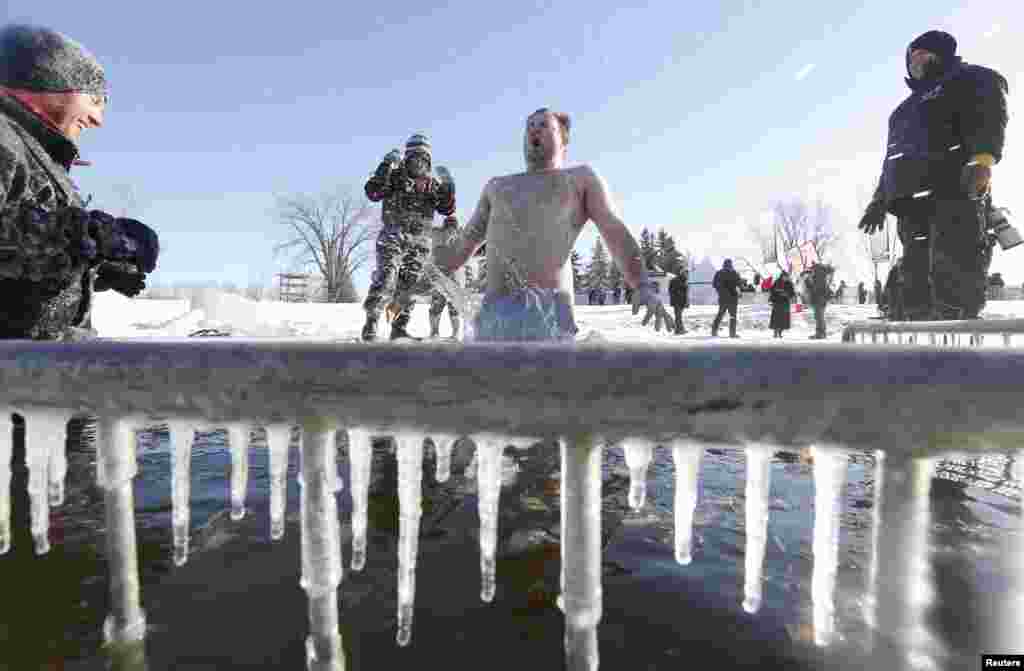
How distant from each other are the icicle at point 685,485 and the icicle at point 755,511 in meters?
0.07

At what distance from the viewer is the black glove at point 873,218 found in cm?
472

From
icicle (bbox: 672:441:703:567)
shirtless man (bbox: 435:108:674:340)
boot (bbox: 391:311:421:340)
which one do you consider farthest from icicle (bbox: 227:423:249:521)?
boot (bbox: 391:311:421:340)

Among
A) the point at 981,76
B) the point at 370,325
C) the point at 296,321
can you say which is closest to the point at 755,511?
the point at 981,76

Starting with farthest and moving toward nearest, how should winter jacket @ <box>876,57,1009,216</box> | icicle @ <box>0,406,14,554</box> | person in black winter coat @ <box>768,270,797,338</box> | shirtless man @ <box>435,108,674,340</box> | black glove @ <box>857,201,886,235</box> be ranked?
person in black winter coat @ <box>768,270,797,338</box>, black glove @ <box>857,201,886,235</box>, winter jacket @ <box>876,57,1009,216</box>, shirtless man @ <box>435,108,674,340</box>, icicle @ <box>0,406,14,554</box>

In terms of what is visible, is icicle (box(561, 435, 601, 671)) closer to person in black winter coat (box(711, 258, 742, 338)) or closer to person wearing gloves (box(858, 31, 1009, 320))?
person wearing gloves (box(858, 31, 1009, 320))

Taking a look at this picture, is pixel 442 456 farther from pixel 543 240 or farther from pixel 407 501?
pixel 543 240

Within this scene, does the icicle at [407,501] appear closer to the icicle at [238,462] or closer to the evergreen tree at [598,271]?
the icicle at [238,462]

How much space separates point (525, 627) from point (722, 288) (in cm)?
1509

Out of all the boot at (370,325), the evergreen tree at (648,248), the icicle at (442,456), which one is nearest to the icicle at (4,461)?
the icicle at (442,456)

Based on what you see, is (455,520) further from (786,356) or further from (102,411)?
(786,356)

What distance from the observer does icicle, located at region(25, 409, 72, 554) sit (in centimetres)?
86

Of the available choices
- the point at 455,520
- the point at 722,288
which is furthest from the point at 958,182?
the point at 722,288

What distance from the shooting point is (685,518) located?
878 mm

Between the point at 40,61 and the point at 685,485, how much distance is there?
3.01 metres
